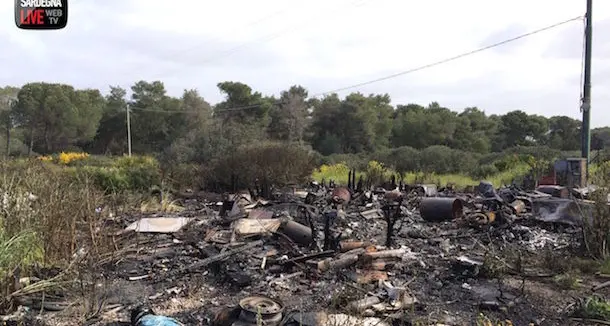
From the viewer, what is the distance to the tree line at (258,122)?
36188 millimetres

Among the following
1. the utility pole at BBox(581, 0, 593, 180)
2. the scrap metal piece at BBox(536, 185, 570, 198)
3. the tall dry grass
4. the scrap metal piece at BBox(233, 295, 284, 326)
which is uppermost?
the utility pole at BBox(581, 0, 593, 180)

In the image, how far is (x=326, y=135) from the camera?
38062 millimetres

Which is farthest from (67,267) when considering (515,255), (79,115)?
(79,115)

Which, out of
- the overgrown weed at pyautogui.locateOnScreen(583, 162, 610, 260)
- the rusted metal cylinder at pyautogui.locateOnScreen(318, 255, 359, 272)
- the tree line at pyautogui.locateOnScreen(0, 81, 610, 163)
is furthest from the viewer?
the tree line at pyautogui.locateOnScreen(0, 81, 610, 163)

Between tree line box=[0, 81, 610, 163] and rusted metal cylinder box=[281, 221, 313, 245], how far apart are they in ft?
89.5

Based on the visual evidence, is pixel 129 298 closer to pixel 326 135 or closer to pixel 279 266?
pixel 279 266

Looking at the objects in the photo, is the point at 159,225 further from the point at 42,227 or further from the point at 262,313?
the point at 262,313

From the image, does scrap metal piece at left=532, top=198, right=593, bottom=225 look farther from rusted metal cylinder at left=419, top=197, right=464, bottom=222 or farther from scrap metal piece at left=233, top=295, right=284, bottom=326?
scrap metal piece at left=233, top=295, right=284, bottom=326

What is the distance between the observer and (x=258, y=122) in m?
35.9

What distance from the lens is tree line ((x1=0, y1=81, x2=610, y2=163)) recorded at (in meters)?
36.2

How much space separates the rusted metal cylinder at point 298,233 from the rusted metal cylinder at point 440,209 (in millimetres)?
3331

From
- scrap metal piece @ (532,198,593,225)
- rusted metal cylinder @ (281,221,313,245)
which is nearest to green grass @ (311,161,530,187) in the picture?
scrap metal piece @ (532,198,593,225)

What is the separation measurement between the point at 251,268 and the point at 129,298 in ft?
4.96

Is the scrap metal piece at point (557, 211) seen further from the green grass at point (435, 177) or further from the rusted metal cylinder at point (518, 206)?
the green grass at point (435, 177)
